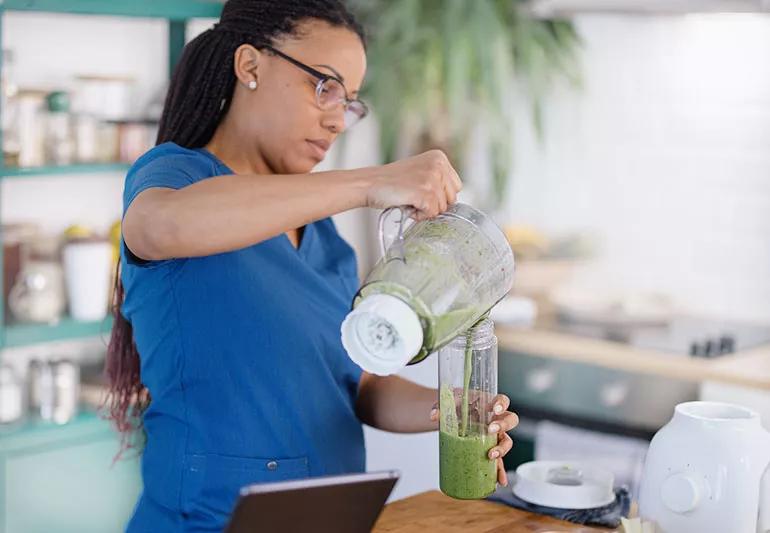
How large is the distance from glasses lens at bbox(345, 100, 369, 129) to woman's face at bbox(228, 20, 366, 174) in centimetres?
1

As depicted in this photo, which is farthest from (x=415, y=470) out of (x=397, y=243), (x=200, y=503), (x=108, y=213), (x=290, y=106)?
(x=108, y=213)

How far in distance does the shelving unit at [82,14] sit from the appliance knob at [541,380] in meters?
1.32

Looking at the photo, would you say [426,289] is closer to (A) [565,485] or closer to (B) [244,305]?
(B) [244,305]

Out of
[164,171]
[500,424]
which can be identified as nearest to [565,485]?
[500,424]

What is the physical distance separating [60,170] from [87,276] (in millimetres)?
329

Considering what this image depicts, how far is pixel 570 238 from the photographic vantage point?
14.1 ft

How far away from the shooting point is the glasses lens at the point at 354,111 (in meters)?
1.91

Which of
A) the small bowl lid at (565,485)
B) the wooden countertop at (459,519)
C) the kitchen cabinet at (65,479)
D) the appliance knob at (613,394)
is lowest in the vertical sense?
the kitchen cabinet at (65,479)

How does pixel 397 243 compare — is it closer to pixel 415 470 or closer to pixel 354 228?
pixel 415 470

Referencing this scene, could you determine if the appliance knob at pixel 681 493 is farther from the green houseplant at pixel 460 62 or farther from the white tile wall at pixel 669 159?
the green houseplant at pixel 460 62

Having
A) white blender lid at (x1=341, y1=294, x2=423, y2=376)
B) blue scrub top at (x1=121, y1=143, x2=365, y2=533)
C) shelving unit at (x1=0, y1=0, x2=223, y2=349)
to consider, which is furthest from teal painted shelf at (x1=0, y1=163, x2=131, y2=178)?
white blender lid at (x1=341, y1=294, x2=423, y2=376)

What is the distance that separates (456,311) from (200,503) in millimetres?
571

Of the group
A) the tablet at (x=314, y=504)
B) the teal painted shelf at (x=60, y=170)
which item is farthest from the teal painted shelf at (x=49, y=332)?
the tablet at (x=314, y=504)

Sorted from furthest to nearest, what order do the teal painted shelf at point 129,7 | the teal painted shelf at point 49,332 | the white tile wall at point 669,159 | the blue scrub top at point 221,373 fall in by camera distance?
the white tile wall at point 669,159, the teal painted shelf at point 49,332, the teal painted shelf at point 129,7, the blue scrub top at point 221,373
